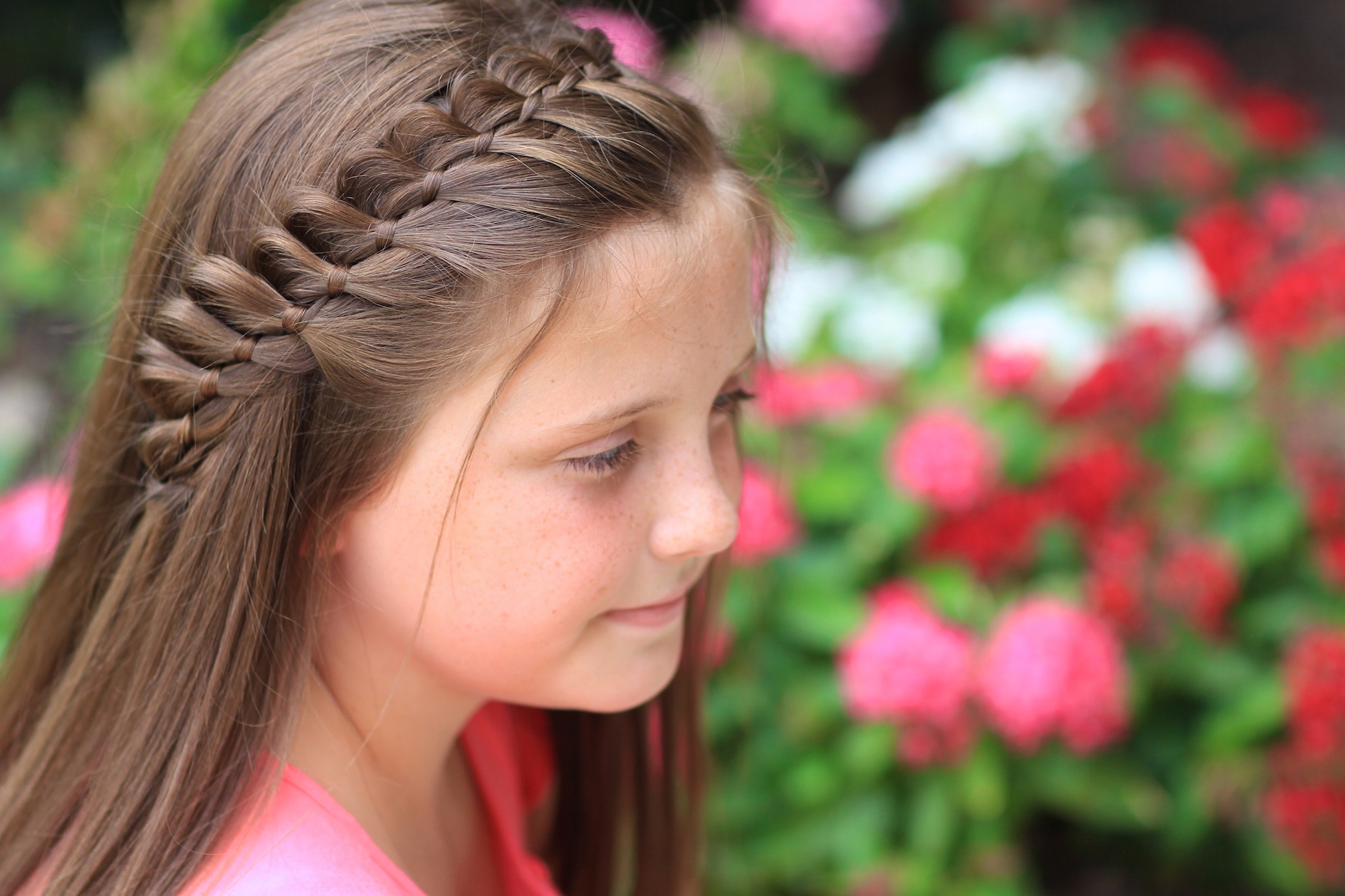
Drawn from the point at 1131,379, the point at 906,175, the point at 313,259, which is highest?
the point at 313,259

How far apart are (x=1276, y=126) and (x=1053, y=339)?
1.37 metres

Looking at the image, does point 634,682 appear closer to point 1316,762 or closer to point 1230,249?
point 1316,762

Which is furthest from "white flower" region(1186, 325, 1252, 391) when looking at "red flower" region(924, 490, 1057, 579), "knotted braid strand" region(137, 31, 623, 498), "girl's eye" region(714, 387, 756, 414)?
"knotted braid strand" region(137, 31, 623, 498)

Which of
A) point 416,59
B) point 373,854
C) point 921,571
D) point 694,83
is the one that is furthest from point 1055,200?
point 373,854

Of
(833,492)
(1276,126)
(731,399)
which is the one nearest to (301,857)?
(731,399)

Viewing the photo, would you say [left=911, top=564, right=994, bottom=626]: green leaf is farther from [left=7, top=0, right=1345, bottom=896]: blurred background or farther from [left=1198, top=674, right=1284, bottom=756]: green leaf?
[left=1198, top=674, right=1284, bottom=756]: green leaf

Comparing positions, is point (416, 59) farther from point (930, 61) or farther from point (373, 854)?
point (930, 61)

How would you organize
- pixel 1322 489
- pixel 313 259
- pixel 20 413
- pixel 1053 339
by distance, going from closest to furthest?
pixel 313 259, pixel 1322 489, pixel 1053 339, pixel 20 413

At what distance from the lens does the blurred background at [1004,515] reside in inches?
64.5

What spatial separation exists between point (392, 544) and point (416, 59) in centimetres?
37

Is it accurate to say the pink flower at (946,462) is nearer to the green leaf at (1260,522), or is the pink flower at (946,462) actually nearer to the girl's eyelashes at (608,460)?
the green leaf at (1260,522)

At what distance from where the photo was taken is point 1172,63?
9.78 ft

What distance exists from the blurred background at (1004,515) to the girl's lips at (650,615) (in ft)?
1.25

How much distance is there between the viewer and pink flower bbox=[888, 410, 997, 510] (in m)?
1.72
